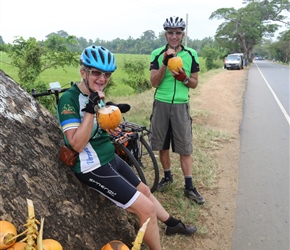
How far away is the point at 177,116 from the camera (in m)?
3.87

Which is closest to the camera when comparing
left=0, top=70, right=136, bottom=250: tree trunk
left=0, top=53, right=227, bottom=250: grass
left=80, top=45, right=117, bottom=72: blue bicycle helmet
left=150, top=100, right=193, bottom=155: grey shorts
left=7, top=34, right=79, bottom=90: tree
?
left=0, top=70, right=136, bottom=250: tree trunk

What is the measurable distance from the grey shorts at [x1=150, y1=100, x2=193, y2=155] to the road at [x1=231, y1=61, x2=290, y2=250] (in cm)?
113

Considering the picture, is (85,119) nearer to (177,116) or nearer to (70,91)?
(70,91)

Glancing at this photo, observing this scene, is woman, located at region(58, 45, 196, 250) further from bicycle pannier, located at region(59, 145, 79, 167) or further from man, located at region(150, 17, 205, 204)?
man, located at region(150, 17, 205, 204)

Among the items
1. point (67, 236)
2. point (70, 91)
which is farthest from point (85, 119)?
point (67, 236)

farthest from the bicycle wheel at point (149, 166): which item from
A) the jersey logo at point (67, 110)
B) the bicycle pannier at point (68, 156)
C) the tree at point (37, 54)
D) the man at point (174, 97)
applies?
the tree at point (37, 54)

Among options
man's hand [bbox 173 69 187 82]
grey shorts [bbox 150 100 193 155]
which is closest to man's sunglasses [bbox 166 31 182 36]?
man's hand [bbox 173 69 187 82]

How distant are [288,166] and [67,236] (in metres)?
4.40

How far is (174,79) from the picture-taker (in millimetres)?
3785

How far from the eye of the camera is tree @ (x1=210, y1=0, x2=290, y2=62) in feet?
152

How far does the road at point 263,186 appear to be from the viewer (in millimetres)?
3385

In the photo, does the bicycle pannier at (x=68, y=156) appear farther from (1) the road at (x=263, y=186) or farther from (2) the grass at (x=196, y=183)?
(1) the road at (x=263, y=186)

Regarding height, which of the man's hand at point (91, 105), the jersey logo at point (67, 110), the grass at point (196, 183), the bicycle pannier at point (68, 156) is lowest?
the grass at point (196, 183)

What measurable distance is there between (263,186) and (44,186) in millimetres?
3532
